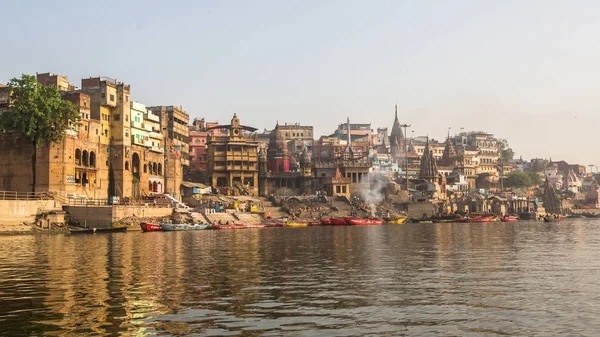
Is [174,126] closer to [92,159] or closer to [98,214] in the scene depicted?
[92,159]

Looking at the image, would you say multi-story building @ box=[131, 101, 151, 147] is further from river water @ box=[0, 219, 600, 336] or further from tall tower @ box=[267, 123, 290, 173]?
river water @ box=[0, 219, 600, 336]

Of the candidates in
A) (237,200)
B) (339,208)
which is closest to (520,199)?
(339,208)

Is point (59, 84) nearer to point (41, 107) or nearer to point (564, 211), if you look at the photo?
point (41, 107)

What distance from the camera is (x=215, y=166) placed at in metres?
114

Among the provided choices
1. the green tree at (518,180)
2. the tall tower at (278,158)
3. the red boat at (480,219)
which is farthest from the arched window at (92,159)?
the green tree at (518,180)

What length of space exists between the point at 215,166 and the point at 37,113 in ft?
156

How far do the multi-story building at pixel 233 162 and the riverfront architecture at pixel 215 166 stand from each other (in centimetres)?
17

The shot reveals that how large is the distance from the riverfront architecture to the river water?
1603 inches

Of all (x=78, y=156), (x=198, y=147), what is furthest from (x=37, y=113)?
(x=198, y=147)

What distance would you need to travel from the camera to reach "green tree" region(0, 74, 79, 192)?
226 ft

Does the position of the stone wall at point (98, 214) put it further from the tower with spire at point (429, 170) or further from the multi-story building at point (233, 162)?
the tower with spire at point (429, 170)

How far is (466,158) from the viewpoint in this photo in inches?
7510

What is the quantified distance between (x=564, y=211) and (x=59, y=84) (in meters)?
132

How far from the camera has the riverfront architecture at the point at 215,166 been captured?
7438cm
